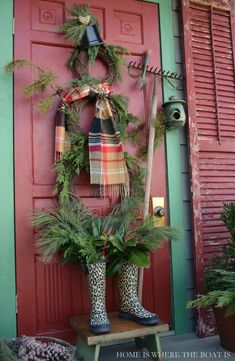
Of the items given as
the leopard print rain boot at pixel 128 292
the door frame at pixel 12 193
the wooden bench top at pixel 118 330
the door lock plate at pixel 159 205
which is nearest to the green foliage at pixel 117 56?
the door frame at pixel 12 193

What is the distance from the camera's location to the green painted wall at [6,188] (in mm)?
2039

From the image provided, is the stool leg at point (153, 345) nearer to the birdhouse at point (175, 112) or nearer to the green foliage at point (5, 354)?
the green foliage at point (5, 354)

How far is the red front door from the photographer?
2.12 metres

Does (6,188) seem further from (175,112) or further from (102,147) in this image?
(175,112)

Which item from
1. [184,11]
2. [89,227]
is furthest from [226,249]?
[184,11]

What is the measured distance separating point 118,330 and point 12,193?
3.12ft

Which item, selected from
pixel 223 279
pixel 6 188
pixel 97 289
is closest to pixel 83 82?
pixel 6 188

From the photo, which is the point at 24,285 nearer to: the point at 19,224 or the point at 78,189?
the point at 19,224

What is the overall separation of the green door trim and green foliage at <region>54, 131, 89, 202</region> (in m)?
0.61

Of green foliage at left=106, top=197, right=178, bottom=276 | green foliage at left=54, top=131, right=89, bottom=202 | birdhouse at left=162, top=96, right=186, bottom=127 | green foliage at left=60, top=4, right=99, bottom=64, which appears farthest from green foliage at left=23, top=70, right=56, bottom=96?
green foliage at left=106, top=197, right=178, bottom=276

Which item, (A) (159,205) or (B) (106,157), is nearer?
(B) (106,157)

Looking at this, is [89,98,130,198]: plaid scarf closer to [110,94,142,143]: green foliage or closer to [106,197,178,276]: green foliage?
[110,94,142,143]: green foliage

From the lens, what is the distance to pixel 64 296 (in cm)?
218

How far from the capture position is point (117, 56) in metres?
2.36
